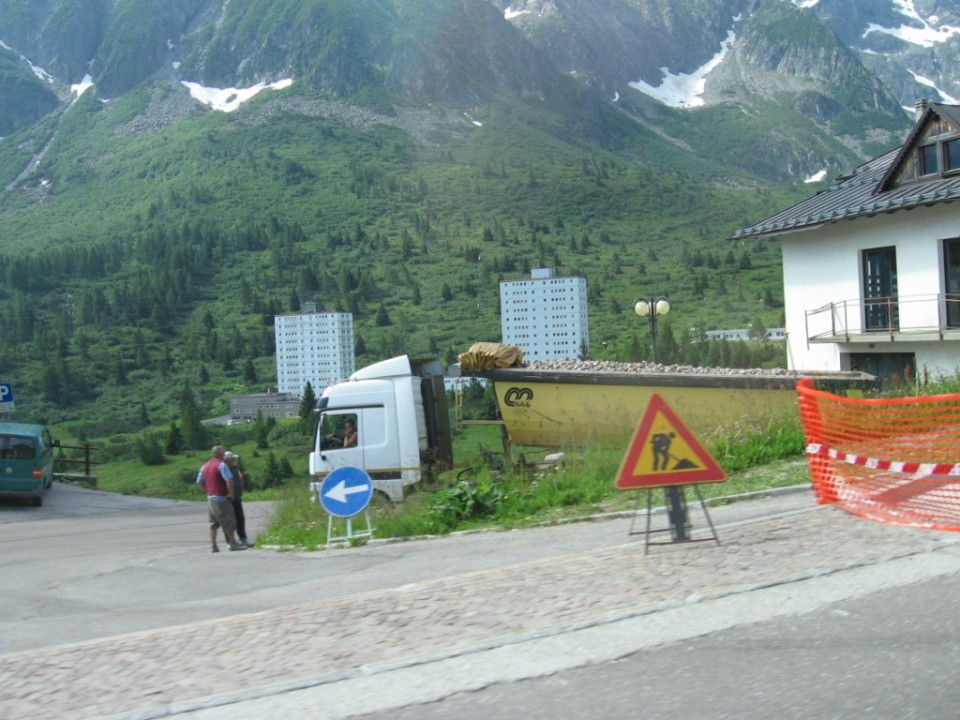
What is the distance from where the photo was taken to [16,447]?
83.1ft

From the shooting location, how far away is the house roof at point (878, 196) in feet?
81.5

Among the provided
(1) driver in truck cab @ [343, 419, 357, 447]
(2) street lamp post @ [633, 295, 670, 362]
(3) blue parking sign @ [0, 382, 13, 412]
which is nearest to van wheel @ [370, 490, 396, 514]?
(1) driver in truck cab @ [343, 419, 357, 447]

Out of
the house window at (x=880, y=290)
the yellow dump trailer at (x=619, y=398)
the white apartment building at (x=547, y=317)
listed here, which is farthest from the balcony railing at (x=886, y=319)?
the white apartment building at (x=547, y=317)

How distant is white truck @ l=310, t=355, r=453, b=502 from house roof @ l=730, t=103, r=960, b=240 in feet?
44.7

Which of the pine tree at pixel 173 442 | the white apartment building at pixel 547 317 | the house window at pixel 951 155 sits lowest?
the pine tree at pixel 173 442

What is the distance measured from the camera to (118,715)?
5207 mm

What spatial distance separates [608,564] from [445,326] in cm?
7028

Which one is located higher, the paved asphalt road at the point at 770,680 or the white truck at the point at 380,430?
the white truck at the point at 380,430

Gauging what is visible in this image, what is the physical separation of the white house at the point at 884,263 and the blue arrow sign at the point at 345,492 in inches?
607

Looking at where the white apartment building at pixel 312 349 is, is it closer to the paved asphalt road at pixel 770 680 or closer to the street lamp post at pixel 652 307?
the street lamp post at pixel 652 307

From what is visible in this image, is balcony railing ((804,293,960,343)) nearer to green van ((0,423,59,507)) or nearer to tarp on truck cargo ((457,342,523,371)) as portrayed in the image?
tarp on truck cargo ((457,342,523,371))

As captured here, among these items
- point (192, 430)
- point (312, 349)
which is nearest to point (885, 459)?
point (312, 349)

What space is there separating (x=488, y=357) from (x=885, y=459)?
9.66 meters

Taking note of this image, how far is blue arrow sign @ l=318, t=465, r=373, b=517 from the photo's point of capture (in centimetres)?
1278
